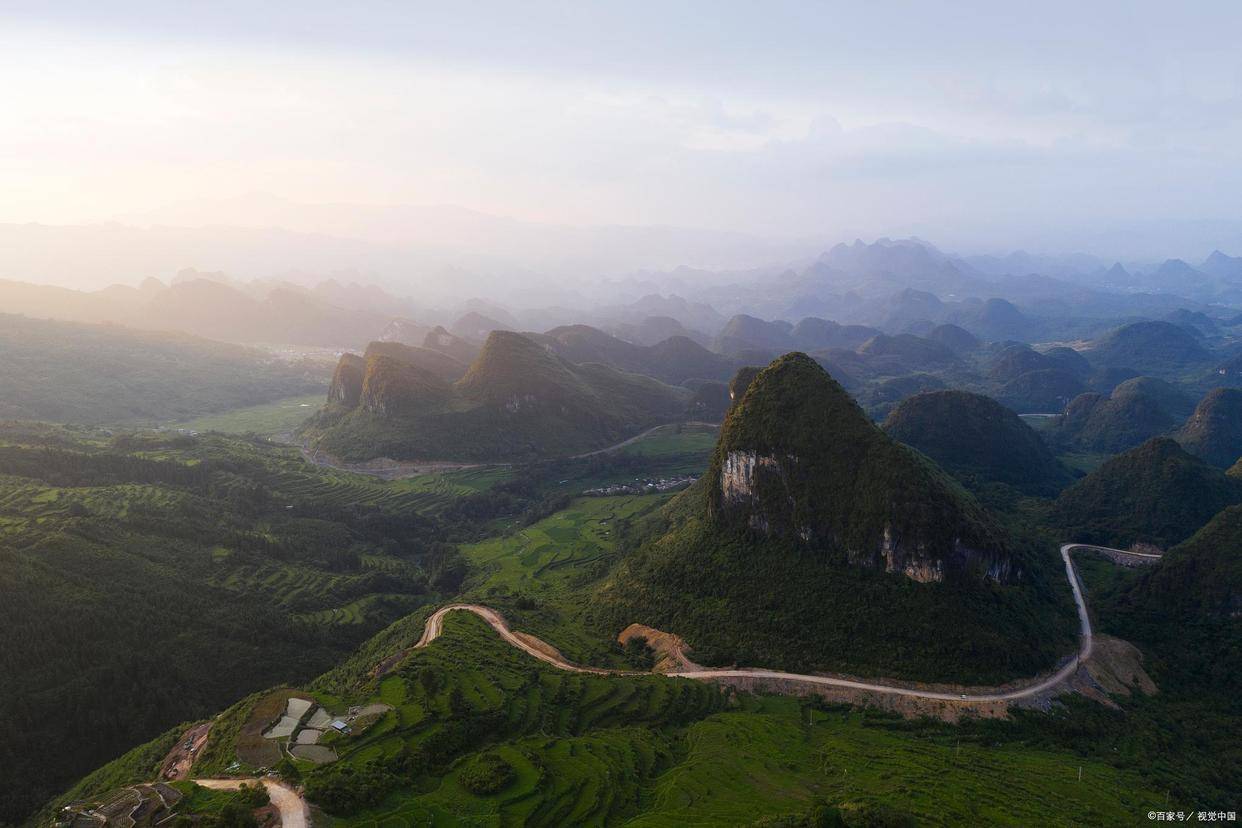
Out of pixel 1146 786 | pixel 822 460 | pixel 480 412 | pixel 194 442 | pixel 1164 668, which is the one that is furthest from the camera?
pixel 480 412

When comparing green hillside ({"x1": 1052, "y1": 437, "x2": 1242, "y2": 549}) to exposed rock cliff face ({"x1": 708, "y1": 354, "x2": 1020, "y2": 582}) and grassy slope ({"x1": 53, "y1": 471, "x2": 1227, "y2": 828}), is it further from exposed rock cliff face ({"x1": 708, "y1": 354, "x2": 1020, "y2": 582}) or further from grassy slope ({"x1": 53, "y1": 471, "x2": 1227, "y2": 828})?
grassy slope ({"x1": 53, "y1": 471, "x2": 1227, "y2": 828})

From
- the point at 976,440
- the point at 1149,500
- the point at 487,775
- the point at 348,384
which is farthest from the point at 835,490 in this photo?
the point at 348,384

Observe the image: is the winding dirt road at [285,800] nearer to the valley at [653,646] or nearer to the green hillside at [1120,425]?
the valley at [653,646]

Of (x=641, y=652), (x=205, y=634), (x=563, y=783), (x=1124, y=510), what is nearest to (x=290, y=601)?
(x=205, y=634)

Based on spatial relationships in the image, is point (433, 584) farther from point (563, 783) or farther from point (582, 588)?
point (563, 783)

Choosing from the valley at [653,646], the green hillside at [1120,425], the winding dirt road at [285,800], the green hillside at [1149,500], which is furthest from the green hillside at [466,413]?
the green hillside at [1120,425]

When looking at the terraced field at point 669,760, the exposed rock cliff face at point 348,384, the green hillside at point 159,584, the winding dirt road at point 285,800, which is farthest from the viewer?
the exposed rock cliff face at point 348,384
